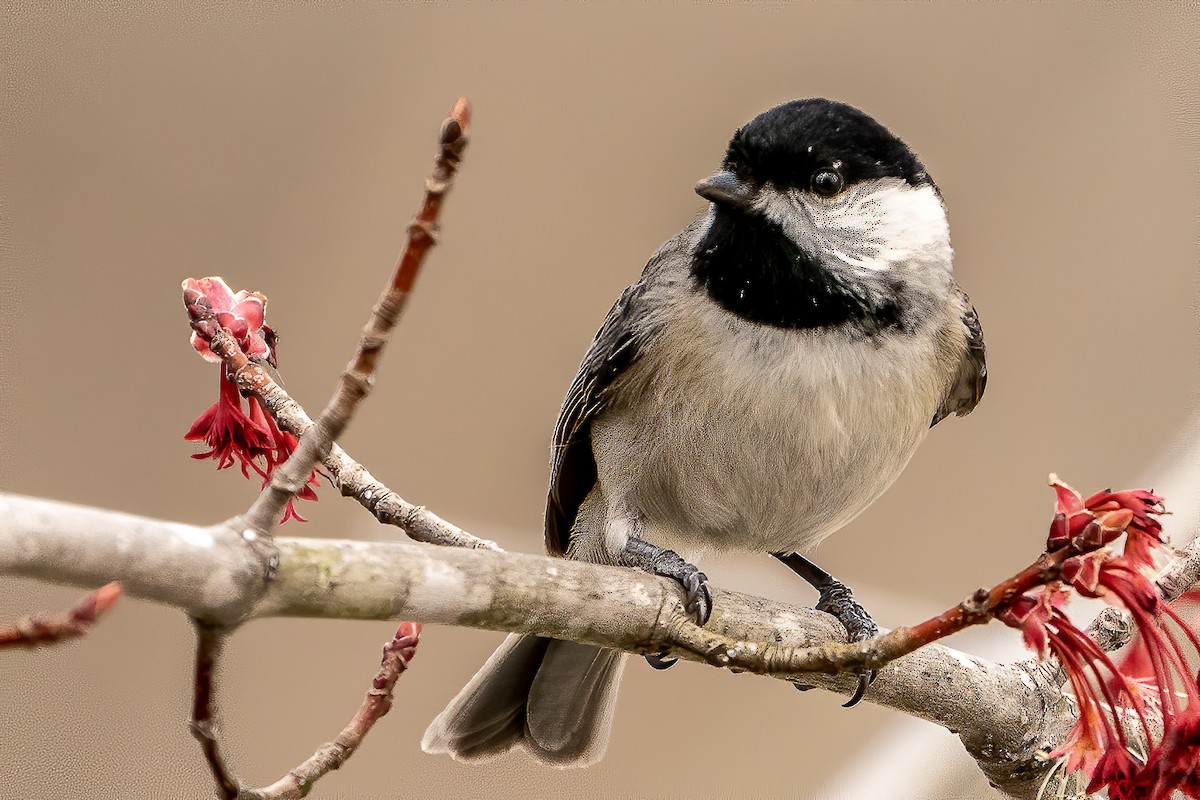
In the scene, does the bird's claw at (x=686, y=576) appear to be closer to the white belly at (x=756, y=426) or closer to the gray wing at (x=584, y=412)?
the white belly at (x=756, y=426)

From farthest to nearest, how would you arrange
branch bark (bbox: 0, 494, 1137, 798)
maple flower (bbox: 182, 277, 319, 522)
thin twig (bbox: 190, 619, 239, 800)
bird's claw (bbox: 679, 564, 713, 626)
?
bird's claw (bbox: 679, 564, 713, 626) → maple flower (bbox: 182, 277, 319, 522) → thin twig (bbox: 190, 619, 239, 800) → branch bark (bbox: 0, 494, 1137, 798)

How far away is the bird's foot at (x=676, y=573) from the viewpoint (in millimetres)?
2006

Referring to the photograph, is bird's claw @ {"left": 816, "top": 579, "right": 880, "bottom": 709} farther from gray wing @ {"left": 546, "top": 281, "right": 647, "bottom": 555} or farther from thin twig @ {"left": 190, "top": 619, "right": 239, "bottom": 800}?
thin twig @ {"left": 190, "top": 619, "right": 239, "bottom": 800}

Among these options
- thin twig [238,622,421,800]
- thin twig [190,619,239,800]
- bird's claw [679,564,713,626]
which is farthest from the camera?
bird's claw [679,564,713,626]

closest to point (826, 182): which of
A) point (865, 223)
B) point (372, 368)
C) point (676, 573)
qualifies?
point (865, 223)

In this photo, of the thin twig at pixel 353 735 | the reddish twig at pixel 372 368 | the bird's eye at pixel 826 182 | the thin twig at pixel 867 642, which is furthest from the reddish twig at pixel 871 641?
the bird's eye at pixel 826 182

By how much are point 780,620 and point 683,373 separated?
24.3 inches

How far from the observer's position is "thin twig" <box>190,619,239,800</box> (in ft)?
4.12

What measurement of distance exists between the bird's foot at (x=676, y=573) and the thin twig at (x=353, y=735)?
42 centimetres

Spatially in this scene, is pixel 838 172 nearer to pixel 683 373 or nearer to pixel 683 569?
pixel 683 373

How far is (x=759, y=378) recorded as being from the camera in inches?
94.1

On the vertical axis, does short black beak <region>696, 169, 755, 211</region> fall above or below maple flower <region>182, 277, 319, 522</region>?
above

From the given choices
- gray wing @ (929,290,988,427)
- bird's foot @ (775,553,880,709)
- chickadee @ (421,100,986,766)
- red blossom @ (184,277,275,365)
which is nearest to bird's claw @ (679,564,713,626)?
chickadee @ (421,100,986,766)

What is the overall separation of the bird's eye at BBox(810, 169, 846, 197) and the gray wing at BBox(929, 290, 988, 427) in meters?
0.52
